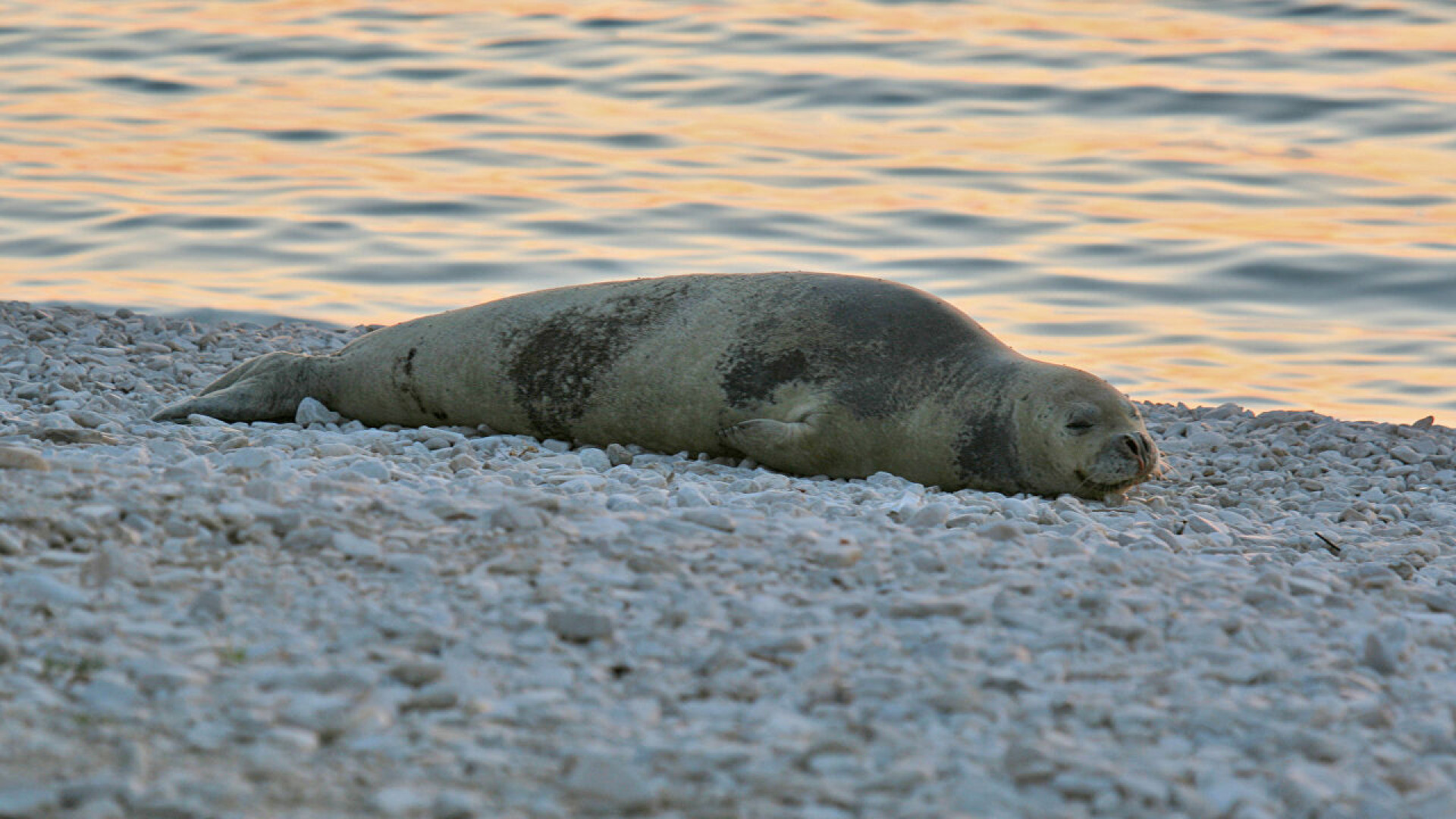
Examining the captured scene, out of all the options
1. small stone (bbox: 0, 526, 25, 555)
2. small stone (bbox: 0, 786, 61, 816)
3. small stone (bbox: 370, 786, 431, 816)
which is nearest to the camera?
small stone (bbox: 0, 786, 61, 816)

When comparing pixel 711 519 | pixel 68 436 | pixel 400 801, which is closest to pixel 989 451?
pixel 711 519

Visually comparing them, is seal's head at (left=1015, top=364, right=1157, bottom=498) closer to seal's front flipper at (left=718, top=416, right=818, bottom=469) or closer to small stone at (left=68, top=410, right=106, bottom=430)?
seal's front flipper at (left=718, top=416, right=818, bottom=469)

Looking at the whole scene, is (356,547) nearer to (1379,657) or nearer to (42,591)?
(42,591)

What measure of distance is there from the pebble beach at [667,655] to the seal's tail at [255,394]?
5.43 ft

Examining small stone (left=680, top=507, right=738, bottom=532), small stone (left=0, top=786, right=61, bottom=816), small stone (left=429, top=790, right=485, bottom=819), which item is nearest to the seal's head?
small stone (left=680, top=507, right=738, bottom=532)

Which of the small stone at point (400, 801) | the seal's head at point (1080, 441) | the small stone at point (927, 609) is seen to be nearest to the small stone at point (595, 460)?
the seal's head at point (1080, 441)

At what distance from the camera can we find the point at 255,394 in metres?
6.59

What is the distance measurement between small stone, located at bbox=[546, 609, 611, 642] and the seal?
2485 millimetres

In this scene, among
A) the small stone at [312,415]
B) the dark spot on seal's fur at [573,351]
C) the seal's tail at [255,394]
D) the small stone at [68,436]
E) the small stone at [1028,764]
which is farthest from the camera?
the small stone at [312,415]

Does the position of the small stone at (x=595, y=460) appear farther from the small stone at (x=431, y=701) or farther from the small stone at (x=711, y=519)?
the small stone at (x=431, y=701)

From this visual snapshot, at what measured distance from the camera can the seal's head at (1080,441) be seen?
5457 millimetres

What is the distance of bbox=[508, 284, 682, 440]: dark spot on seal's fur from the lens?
20.3 ft

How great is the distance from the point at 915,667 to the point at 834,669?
17 centimetres

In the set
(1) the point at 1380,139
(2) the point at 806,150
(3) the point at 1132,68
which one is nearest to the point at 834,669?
(2) the point at 806,150
